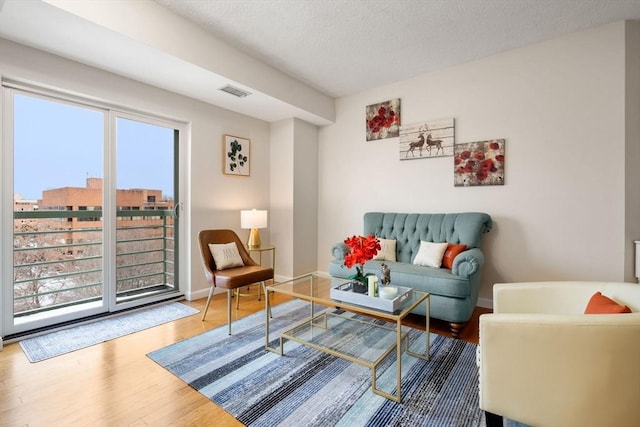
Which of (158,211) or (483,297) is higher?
(158,211)

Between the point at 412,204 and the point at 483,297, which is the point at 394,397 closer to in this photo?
the point at 483,297

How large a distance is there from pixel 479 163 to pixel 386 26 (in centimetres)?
A: 169

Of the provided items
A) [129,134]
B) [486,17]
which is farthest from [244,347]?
[486,17]

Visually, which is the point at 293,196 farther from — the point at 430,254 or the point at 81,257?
the point at 81,257

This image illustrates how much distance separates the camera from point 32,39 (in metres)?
2.20

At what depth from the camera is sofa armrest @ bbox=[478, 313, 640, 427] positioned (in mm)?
1031

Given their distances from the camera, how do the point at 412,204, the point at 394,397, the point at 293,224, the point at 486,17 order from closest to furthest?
1. the point at 394,397
2. the point at 486,17
3. the point at 412,204
4. the point at 293,224

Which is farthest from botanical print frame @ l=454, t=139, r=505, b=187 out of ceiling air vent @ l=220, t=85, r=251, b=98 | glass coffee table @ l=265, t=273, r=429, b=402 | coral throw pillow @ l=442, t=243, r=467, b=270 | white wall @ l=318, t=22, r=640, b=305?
ceiling air vent @ l=220, t=85, r=251, b=98

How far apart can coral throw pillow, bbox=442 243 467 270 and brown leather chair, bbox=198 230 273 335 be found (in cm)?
174

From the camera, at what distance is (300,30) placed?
261 cm

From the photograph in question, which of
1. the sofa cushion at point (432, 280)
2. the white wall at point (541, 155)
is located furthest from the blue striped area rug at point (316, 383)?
the white wall at point (541, 155)

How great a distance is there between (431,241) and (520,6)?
2.16 meters

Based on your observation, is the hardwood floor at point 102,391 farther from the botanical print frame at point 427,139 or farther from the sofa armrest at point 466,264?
the botanical print frame at point 427,139

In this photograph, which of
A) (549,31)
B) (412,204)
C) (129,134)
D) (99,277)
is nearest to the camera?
(549,31)
